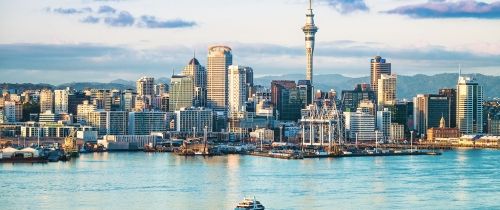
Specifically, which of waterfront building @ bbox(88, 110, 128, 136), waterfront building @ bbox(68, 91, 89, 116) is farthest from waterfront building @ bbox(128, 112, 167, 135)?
waterfront building @ bbox(68, 91, 89, 116)

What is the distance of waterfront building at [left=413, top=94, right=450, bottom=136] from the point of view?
8056 cm

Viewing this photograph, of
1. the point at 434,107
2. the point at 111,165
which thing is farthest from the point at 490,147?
the point at 111,165

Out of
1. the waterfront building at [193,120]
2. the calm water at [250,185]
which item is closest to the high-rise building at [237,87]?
the waterfront building at [193,120]

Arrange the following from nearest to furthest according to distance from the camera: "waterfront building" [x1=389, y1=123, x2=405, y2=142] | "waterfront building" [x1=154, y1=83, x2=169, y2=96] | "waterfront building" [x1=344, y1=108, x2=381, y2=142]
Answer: "waterfront building" [x1=344, y1=108, x2=381, y2=142], "waterfront building" [x1=389, y1=123, x2=405, y2=142], "waterfront building" [x1=154, y1=83, x2=169, y2=96]

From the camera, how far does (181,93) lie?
85.2 m

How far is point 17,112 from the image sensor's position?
77.1m

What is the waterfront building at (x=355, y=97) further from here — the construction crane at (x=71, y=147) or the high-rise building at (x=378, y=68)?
the construction crane at (x=71, y=147)

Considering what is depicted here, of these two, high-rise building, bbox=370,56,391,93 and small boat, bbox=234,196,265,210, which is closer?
small boat, bbox=234,196,265,210

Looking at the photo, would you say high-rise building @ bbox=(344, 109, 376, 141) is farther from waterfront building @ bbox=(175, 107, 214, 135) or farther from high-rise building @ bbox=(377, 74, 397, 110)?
high-rise building @ bbox=(377, 74, 397, 110)

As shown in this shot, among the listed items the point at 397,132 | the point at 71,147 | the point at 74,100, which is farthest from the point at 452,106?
the point at 71,147

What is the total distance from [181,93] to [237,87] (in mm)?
5139

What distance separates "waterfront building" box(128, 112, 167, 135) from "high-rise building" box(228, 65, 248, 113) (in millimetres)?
14386

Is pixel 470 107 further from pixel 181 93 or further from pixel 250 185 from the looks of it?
pixel 250 185

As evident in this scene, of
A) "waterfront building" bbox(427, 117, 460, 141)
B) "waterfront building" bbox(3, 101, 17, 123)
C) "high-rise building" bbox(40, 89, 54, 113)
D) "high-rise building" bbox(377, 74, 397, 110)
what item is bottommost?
"waterfront building" bbox(427, 117, 460, 141)
